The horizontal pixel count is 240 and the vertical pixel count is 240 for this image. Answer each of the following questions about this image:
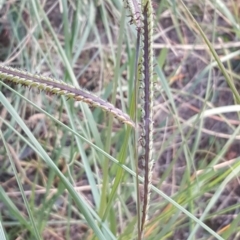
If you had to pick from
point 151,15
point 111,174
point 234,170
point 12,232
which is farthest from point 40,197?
point 151,15

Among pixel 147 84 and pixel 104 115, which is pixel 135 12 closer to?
pixel 147 84

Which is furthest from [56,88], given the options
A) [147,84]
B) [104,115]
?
[104,115]

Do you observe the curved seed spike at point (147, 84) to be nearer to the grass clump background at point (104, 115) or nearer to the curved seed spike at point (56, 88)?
the curved seed spike at point (56, 88)

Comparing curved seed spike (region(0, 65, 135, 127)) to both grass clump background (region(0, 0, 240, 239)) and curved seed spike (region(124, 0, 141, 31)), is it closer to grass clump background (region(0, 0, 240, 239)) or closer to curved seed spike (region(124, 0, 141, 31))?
curved seed spike (region(124, 0, 141, 31))

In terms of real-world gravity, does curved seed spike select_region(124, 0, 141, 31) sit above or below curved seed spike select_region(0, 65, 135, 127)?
above

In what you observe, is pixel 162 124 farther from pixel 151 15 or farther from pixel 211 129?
pixel 151 15

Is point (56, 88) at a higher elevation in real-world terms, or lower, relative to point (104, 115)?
higher

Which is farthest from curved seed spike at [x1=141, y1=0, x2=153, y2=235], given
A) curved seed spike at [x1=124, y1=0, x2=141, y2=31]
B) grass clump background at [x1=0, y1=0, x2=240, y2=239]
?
grass clump background at [x1=0, y1=0, x2=240, y2=239]

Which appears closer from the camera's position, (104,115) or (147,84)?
(147,84)

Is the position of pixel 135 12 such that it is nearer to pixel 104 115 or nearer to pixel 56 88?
pixel 56 88

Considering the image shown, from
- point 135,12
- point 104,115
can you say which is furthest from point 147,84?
point 104,115

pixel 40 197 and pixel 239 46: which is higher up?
pixel 239 46
